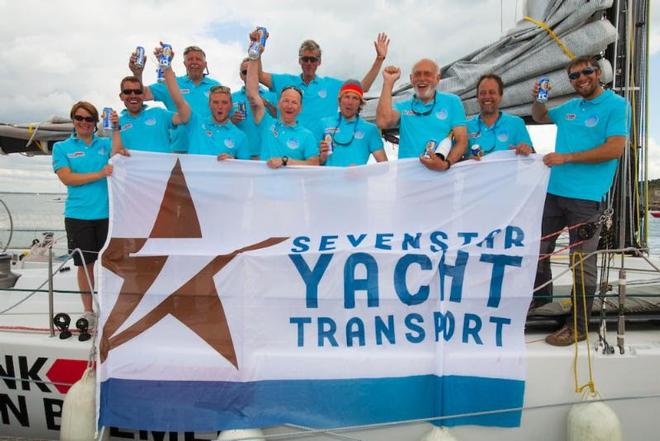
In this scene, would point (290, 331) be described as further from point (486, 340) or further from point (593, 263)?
point (593, 263)

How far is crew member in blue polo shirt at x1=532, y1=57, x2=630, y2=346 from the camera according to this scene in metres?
3.04

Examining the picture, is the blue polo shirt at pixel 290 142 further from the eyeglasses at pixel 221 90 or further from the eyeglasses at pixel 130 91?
the eyeglasses at pixel 130 91

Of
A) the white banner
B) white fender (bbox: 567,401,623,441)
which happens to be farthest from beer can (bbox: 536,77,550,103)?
white fender (bbox: 567,401,623,441)

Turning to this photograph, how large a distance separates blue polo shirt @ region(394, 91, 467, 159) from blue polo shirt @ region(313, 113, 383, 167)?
0.73 feet

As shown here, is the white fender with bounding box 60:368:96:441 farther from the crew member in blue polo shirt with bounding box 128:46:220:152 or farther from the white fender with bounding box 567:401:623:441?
the white fender with bounding box 567:401:623:441

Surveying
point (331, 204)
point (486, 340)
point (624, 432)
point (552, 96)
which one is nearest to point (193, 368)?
point (331, 204)

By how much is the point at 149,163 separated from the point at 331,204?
127cm

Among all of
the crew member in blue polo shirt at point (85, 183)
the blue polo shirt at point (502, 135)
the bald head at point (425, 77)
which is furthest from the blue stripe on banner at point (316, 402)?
the bald head at point (425, 77)

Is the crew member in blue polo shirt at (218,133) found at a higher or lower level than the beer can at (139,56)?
lower

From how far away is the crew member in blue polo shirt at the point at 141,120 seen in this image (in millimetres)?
3809

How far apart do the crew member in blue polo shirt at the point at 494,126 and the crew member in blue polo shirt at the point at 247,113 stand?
184 cm

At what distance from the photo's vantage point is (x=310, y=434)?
9.28 ft

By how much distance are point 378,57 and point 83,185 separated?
8.15 feet

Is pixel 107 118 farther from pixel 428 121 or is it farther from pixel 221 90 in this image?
pixel 428 121
